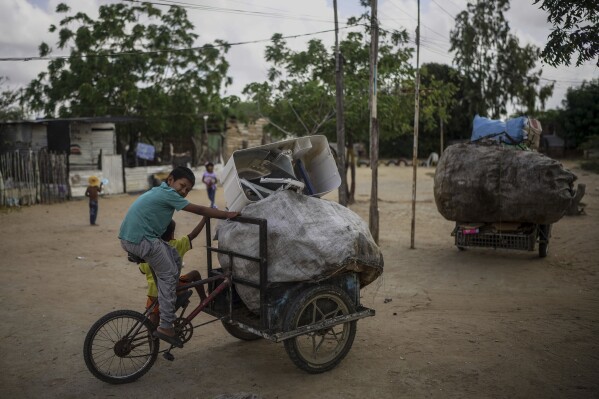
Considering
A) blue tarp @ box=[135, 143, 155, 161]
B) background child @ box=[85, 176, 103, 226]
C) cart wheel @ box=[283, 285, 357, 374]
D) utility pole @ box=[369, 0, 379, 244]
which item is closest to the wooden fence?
background child @ box=[85, 176, 103, 226]

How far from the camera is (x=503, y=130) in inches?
411

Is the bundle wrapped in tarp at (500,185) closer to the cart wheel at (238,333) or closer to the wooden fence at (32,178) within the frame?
the cart wheel at (238,333)

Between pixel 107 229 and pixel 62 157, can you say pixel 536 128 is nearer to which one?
pixel 107 229

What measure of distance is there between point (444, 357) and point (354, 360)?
2.74 ft

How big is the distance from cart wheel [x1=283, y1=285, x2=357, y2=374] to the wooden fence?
1586 centimetres

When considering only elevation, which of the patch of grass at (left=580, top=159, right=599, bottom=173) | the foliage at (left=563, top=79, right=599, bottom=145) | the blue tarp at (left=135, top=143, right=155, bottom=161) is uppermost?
the foliage at (left=563, top=79, right=599, bottom=145)

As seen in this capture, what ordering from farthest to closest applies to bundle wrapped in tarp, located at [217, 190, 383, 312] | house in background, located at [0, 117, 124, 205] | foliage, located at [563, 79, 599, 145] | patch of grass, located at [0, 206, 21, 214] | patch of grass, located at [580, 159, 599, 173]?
foliage, located at [563, 79, 599, 145] < patch of grass, located at [580, 159, 599, 173] < house in background, located at [0, 117, 124, 205] < patch of grass, located at [0, 206, 21, 214] < bundle wrapped in tarp, located at [217, 190, 383, 312]

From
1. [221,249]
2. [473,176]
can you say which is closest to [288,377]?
[221,249]

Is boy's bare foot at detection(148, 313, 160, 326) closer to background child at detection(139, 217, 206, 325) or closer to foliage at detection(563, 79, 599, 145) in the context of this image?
background child at detection(139, 217, 206, 325)

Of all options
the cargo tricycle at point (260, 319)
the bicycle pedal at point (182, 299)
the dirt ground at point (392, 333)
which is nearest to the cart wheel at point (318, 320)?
the cargo tricycle at point (260, 319)

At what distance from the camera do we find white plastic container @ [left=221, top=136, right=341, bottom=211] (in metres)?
4.99

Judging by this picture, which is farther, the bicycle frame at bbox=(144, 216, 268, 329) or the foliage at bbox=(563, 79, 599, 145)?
the foliage at bbox=(563, 79, 599, 145)

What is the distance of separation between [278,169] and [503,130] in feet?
22.0

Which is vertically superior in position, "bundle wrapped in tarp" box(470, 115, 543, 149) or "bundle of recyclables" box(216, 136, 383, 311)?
"bundle wrapped in tarp" box(470, 115, 543, 149)
